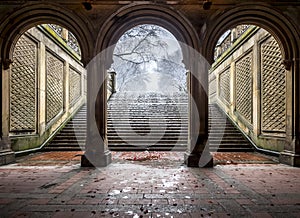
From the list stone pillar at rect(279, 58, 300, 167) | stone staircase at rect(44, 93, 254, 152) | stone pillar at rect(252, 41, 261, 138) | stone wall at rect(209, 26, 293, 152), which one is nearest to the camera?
stone pillar at rect(279, 58, 300, 167)

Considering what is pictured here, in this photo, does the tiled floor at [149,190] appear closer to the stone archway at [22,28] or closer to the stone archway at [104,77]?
the stone archway at [104,77]

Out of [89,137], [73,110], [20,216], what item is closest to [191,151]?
[89,137]

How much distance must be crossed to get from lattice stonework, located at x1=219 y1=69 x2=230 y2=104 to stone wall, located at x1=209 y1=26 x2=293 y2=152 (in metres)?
0.15

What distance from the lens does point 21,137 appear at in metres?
7.07

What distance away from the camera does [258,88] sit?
799 centimetres

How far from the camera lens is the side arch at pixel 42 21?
18.1ft

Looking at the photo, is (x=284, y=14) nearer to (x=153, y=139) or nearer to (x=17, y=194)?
(x=153, y=139)

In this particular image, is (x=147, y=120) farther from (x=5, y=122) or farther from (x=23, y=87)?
(x=5, y=122)

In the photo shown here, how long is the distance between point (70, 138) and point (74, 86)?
3.53m

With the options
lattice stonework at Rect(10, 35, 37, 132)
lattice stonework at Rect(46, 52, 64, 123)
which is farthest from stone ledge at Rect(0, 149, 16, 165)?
lattice stonework at Rect(46, 52, 64, 123)

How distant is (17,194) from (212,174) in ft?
11.3

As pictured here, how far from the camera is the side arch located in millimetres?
5508

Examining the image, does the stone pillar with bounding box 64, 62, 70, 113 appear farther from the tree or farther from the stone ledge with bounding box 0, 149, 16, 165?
the tree

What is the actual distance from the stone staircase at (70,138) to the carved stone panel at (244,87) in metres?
6.26
